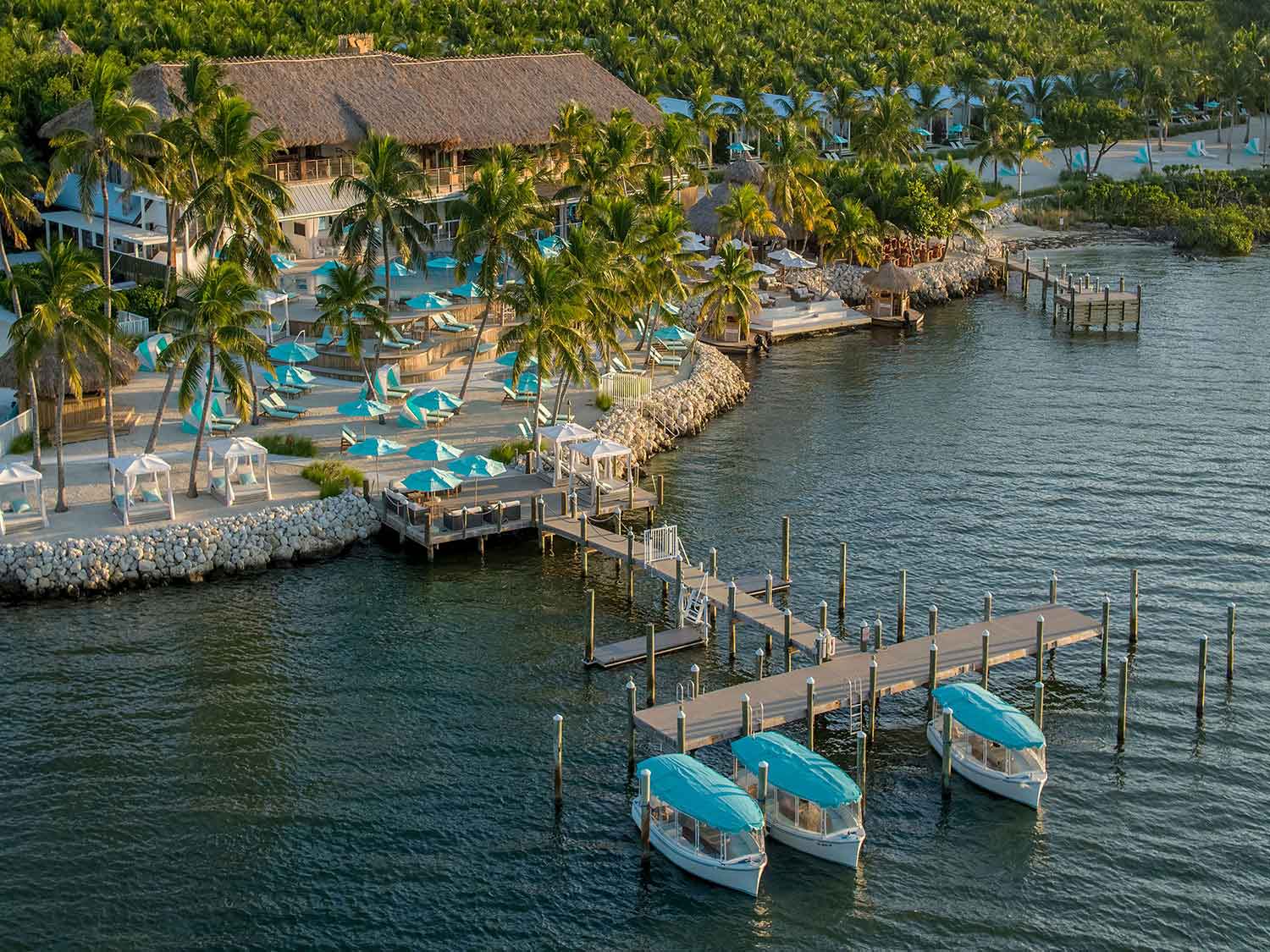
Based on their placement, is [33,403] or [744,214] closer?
[33,403]

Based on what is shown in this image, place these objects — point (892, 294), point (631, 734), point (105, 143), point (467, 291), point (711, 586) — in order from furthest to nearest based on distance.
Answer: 1. point (892, 294)
2. point (467, 291)
3. point (105, 143)
4. point (711, 586)
5. point (631, 734)

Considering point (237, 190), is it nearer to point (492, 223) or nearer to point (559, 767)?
point (492, 223)

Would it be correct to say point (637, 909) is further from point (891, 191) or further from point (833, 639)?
point (891, 191)

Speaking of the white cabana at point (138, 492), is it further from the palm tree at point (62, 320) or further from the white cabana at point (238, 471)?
the palm tree at point (62, 320)

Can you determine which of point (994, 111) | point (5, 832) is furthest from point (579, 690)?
point (994, 111)

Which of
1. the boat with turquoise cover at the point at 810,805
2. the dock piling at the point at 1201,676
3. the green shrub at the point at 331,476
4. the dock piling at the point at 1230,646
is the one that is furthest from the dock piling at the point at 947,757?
the green shrub at the point at 331,476

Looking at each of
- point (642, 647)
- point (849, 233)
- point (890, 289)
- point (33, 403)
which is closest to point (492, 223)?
point (33, 403)

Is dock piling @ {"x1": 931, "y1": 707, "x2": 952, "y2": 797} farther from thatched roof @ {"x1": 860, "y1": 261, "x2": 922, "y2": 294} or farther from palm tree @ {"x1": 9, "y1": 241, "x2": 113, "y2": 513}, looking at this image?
thatched roof @ {"x1": 860, "y1": 261, "x2": 922, "y2": 294}
